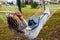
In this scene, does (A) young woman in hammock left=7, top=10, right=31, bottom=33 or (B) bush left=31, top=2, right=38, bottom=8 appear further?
(B) bush left=31, top=2, right=38, bottom=8

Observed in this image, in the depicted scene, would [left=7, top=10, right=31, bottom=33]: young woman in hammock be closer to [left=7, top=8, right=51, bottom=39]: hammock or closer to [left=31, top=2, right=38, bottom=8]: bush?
[left=7, top=8, right=51, bottom=39]: hammock

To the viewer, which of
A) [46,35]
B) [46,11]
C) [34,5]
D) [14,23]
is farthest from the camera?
[34,5]

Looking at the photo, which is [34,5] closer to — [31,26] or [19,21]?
[31,26]

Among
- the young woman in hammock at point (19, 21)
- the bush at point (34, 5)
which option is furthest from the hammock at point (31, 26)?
the bush at point (34, 5)

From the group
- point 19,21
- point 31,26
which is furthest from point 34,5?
point 19,21

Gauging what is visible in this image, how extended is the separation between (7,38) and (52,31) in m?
1.40

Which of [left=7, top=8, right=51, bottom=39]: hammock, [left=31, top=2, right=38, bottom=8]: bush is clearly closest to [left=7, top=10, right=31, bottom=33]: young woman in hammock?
[left=7, top=8, right=51, bottom=39]: hammock

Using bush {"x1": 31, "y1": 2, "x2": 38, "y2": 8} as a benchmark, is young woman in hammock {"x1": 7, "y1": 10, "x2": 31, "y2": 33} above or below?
above

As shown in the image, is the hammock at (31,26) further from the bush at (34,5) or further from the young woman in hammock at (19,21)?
the bush at (34,5)

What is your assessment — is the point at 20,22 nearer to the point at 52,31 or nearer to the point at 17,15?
the point at 17,15

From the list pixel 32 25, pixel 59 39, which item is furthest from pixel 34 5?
pixel 32 25

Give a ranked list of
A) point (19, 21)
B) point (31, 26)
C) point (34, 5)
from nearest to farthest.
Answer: point (19, 21) < point (31, 26) < point (34, 5)

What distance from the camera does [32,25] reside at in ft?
14.8

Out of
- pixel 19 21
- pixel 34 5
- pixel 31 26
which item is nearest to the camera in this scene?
pixel 19 21
